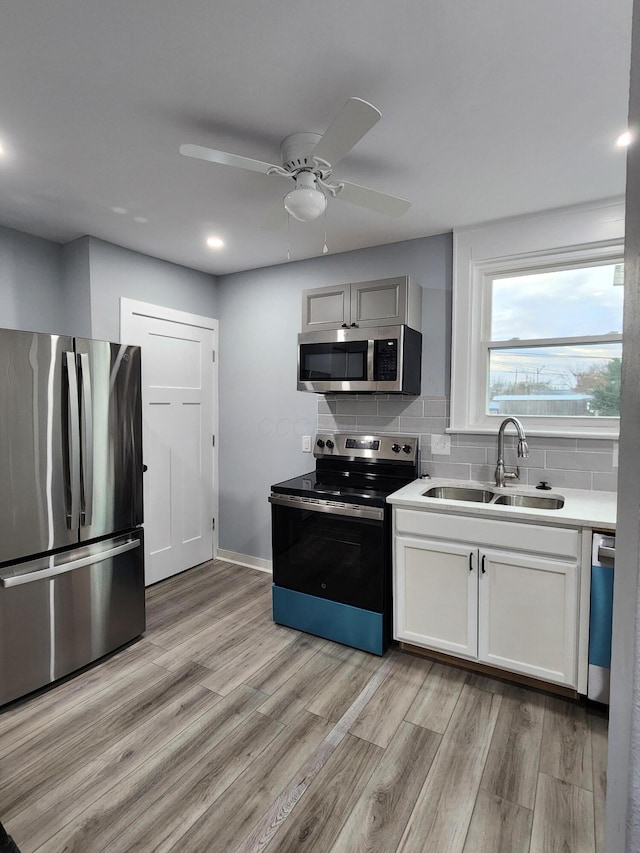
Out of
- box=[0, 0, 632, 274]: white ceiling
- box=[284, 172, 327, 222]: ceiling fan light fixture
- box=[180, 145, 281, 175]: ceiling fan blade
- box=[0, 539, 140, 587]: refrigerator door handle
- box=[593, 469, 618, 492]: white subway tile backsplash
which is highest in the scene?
box=[0, 0, 632, 274]: white ceiling

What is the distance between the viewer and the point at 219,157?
160cm

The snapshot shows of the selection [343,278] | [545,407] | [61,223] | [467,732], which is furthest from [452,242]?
[467,732]

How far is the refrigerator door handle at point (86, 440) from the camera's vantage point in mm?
2299

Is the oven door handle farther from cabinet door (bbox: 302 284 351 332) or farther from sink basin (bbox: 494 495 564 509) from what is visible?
cabinet door (bbox: 302 284 351 332)

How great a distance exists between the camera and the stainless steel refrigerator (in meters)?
2.06

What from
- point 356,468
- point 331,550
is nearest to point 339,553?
point 331,550

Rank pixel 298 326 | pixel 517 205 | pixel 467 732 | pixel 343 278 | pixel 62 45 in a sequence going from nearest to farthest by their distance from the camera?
pixel 62 45, pixel 467 732, pixel 517 205, pixel 343 278, pixel 298 326

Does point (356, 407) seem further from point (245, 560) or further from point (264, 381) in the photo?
point (245, 560)

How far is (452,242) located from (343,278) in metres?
0.79

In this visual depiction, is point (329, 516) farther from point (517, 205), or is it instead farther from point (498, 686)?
point (517, 205)

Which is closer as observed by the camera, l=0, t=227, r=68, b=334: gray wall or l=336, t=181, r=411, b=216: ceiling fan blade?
l=336, t=181, r=411, b=216: ceiling fan blade

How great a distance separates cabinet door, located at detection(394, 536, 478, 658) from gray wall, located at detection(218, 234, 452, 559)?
1132 millimetres

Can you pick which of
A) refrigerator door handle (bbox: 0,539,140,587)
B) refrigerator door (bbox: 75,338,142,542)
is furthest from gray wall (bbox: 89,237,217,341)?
refrigerator door handle (bbox: 0,539,140,587)

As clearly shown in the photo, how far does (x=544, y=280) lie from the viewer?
2686 mm
